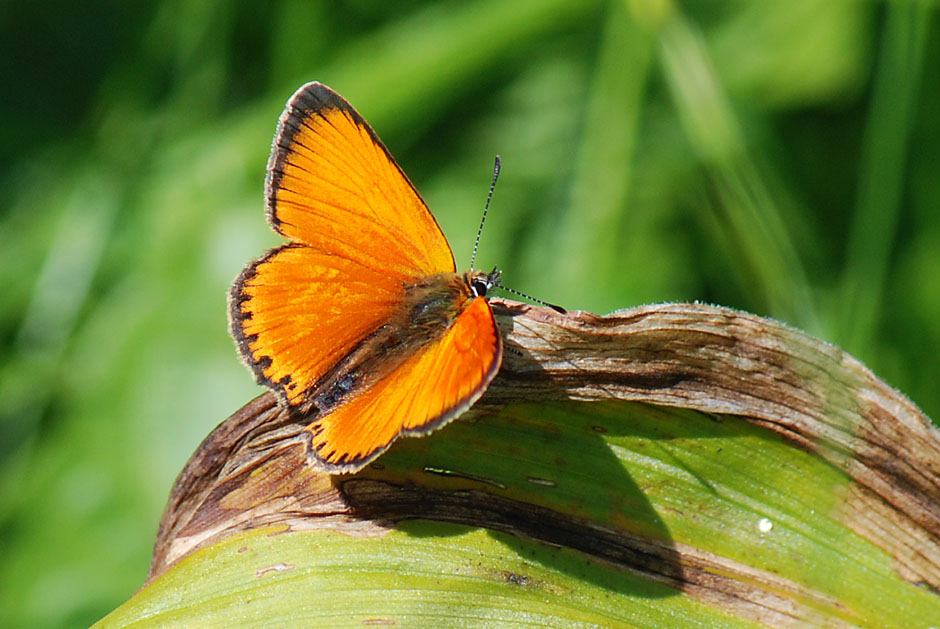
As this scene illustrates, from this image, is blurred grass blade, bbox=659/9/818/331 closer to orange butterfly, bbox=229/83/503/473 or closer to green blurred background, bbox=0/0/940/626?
green blurred background, bbox=0/0/940/626

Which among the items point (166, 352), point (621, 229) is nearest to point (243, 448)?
point (166, 352)

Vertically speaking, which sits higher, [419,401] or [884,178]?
[419,401]

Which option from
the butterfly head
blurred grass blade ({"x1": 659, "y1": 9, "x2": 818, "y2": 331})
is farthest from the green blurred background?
the butterfly head

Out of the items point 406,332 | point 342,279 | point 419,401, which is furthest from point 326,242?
point 419,401

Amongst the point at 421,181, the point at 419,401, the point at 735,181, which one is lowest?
the point at 735,181

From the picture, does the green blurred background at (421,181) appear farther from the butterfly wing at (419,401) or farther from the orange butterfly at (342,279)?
the butterfly wing at (419,401)

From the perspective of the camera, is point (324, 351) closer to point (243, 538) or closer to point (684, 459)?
point (243, 538)

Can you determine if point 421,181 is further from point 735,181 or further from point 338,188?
point 338,188
